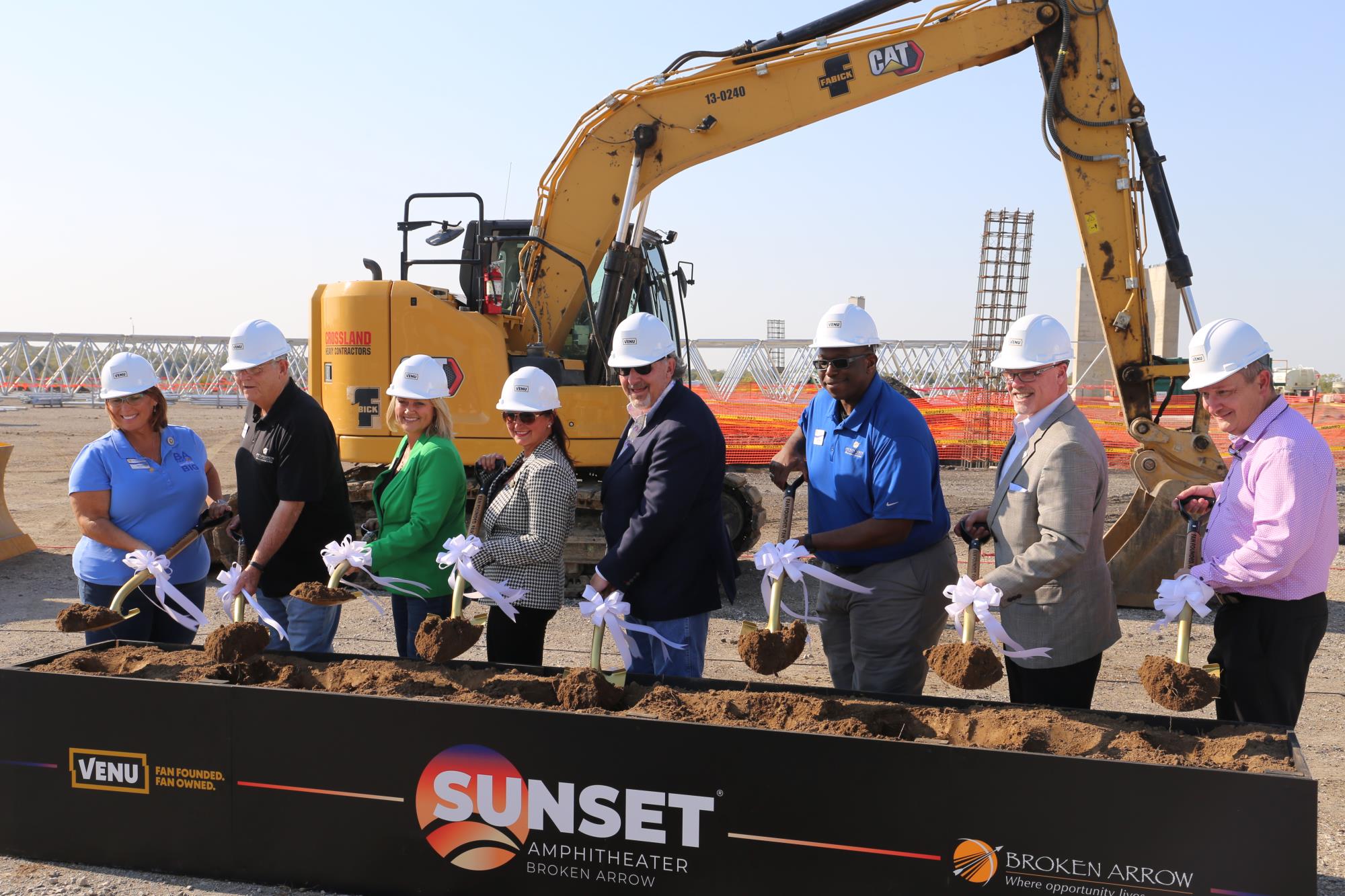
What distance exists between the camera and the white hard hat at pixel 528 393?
4137 mm

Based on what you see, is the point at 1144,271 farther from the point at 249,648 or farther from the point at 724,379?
the point at 724,379

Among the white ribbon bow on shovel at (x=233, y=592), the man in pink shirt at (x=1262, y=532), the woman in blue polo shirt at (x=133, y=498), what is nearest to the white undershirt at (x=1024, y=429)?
the man in pink shirt at (x=1262, y=532)

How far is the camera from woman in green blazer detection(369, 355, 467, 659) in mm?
4430

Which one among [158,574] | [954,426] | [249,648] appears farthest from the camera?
[954,426]

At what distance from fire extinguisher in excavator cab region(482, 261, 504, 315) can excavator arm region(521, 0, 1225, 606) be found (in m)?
0.29

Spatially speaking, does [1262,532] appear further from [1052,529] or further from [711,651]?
[711,651]

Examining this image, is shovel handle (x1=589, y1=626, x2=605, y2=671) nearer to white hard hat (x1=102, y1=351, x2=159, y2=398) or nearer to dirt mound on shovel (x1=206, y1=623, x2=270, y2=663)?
dirt mound on shovel (x1=206, y1=623, x2=270, y2=663)

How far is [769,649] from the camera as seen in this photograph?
348 cm

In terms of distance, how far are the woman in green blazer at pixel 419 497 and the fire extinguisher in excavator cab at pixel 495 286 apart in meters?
4.04

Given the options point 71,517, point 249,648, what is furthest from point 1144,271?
point 71,517

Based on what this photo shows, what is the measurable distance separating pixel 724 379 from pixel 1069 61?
26509 mm

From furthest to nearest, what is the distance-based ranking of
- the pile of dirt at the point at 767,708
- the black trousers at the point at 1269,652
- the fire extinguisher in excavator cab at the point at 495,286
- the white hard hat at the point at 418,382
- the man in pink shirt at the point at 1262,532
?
1. the fire extinguisher in excavator cab at the point at 495,286
2. the white hard hat at the point at 418,382
3. the black trousers at the point at 1269,652
4. the man in pink shirt at the point at 1262,532
5. the pile of dirt at the point at 767,708

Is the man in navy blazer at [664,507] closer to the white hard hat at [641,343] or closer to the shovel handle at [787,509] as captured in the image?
the white hard hat at [641,343]

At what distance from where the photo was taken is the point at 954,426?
20578mm
